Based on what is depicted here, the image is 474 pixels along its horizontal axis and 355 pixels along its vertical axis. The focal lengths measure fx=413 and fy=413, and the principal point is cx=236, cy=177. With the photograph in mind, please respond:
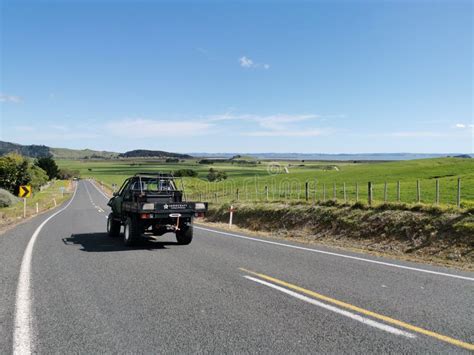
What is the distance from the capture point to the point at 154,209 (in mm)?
12078

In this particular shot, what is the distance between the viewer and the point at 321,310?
586 centimetres

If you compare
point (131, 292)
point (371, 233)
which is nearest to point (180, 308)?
point (131, 292)

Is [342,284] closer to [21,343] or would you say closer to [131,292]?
[131,292]

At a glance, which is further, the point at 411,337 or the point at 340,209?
the point at 340,209

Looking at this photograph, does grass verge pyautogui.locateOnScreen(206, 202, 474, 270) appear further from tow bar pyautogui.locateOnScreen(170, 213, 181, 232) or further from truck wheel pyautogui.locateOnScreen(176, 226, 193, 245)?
tow bar pyautogui.locateOnScreen(170, 213, 181, 232)

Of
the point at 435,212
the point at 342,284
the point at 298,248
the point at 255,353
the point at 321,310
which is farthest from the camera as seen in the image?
the point at 435,212

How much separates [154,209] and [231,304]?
21.1 ft

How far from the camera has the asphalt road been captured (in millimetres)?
Answer: 4746

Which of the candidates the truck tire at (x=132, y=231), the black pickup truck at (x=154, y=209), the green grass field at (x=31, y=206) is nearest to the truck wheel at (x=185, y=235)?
the black pickup truck at (x=154, y=209)

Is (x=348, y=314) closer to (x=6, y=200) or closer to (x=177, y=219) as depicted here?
(x=177, y=219)

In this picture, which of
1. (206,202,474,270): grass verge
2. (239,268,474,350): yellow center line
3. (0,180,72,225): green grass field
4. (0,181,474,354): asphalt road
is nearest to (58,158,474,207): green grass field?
(206,202,474,270): grass verge

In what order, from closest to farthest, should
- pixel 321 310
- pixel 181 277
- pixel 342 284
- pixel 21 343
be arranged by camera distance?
1. pixel 21 343
2. pixel 321 310
3. pixel 342 284
4. pixel 181 277

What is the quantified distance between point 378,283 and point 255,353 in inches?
153

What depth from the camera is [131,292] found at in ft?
22.7
